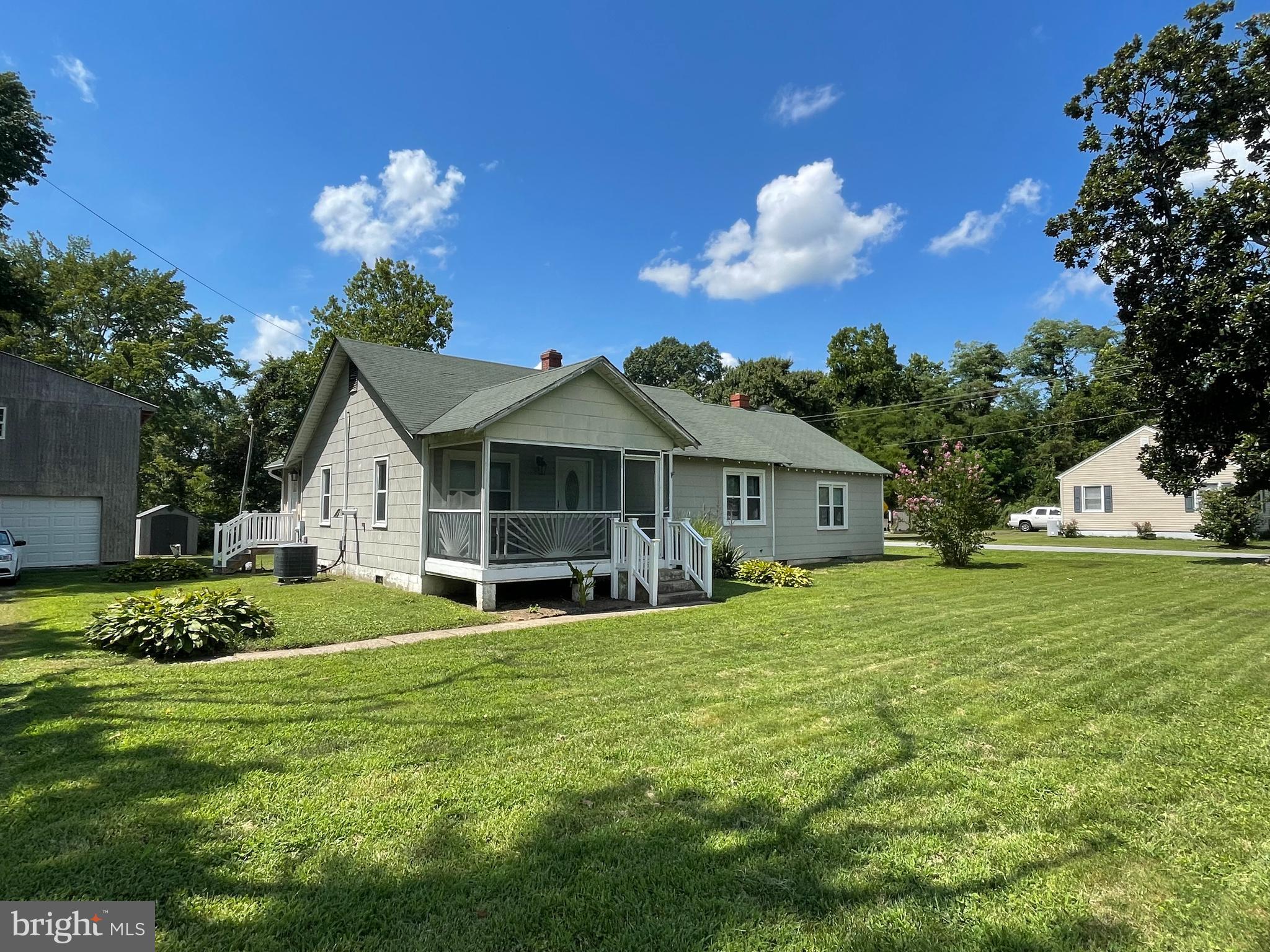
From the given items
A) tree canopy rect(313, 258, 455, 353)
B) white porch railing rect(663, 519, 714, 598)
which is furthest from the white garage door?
tree canopy rect(313, 258, 455, 353)

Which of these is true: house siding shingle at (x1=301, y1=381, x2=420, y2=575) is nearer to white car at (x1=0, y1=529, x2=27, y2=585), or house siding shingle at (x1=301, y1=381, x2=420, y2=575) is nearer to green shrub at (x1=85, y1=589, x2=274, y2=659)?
green shrub at (x1=85, y1=589, x2=274, y2=659)

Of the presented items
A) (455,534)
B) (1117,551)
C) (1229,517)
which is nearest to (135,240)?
(455,534)

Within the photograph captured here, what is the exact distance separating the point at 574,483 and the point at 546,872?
12226mm

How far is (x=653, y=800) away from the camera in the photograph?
3527mm

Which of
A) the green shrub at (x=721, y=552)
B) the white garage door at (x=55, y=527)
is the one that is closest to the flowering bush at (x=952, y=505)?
the green shrub at (x=721, y=552)

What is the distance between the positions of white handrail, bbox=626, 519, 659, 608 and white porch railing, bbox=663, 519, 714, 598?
107 cm

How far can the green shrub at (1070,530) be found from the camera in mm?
34719

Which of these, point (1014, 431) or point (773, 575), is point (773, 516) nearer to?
point (773, 575)

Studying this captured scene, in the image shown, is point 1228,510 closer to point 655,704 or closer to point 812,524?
point 812,524

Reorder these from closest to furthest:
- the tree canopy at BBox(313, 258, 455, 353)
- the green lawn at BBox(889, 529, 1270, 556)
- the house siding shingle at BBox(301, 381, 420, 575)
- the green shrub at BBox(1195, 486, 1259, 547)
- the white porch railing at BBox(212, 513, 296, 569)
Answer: the house siding shingle at BBox(301, 381, 420, 575) → the white porch railing at BBox(212, 513, 296, 569) → the green shrub at BBox(1195, 486, 1259, 547) → the green lawn at BBox(889, 529, 1270, 556) → the tree canopy at BBox(313, 258, 455, 353)

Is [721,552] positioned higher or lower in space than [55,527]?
lower

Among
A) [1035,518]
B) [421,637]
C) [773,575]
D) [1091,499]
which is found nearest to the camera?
[421,637]

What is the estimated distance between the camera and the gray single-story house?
36.1 ft

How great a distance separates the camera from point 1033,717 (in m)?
4.89
